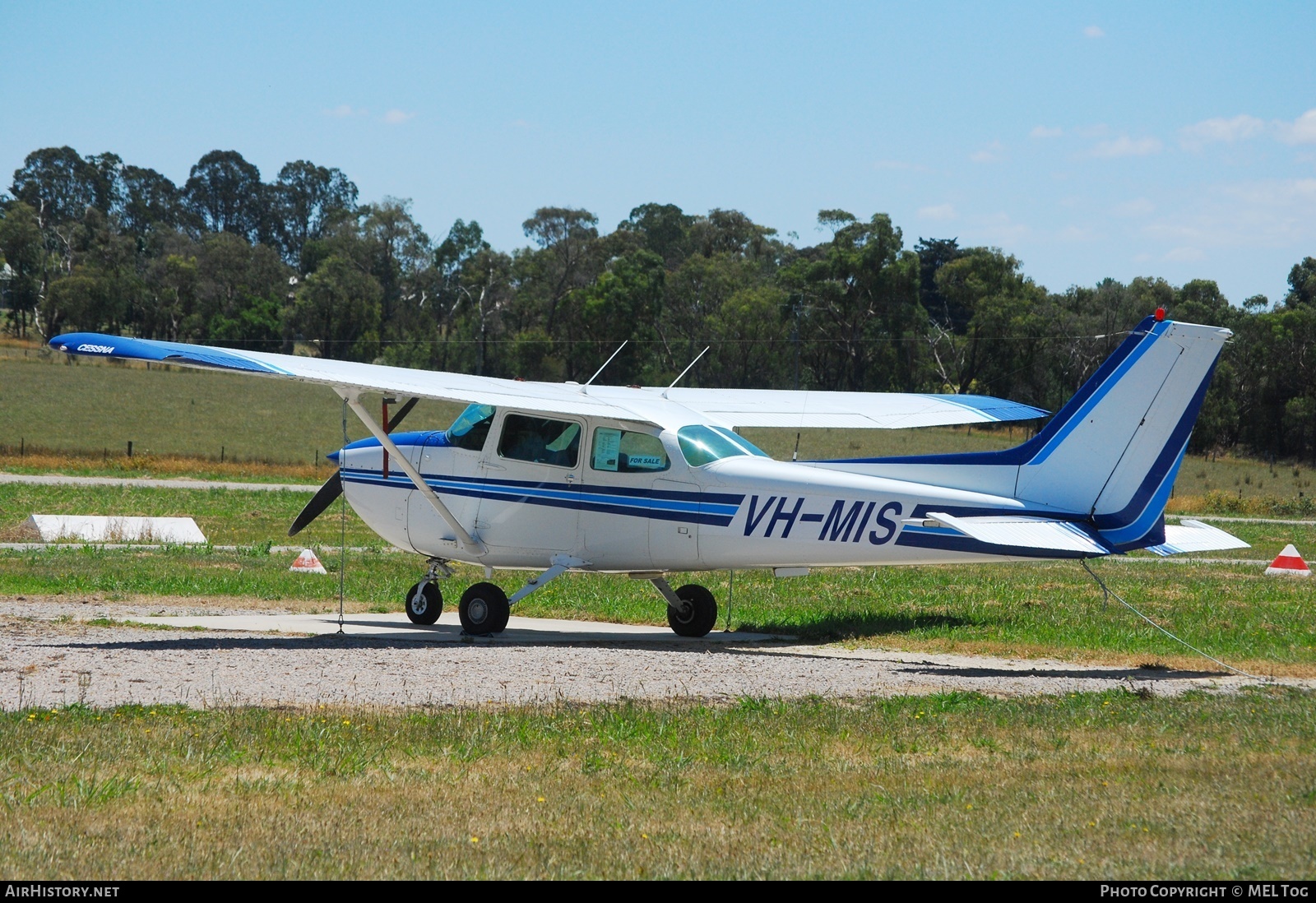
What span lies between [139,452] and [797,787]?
165 feet

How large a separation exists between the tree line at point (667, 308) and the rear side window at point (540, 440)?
192 ft

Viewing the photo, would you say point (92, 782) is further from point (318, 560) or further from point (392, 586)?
point (318, 560)

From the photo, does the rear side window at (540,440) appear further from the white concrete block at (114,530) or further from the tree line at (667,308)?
the tree line at (667,308)

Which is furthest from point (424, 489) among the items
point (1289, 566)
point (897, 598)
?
point (1289, 566)

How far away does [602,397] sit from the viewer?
48.1 ft

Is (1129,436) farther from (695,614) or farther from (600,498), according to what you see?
(600,498)

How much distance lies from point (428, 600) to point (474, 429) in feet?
6.54

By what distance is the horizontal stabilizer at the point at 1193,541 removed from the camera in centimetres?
1212

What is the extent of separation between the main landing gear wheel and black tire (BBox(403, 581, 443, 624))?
0.93 m

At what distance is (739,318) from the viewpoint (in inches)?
3211

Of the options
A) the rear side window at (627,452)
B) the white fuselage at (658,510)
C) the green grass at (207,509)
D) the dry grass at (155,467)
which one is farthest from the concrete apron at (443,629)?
the dry grass at (155,467)

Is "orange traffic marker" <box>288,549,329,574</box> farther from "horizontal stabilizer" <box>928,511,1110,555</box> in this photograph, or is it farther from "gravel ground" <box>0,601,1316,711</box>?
"horizontal stabilizer" <box>928,511,1110,555</box>

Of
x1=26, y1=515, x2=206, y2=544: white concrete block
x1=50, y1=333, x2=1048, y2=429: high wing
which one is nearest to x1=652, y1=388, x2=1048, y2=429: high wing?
x1=50, y1=333, x2=1048, y2=429: high wing
